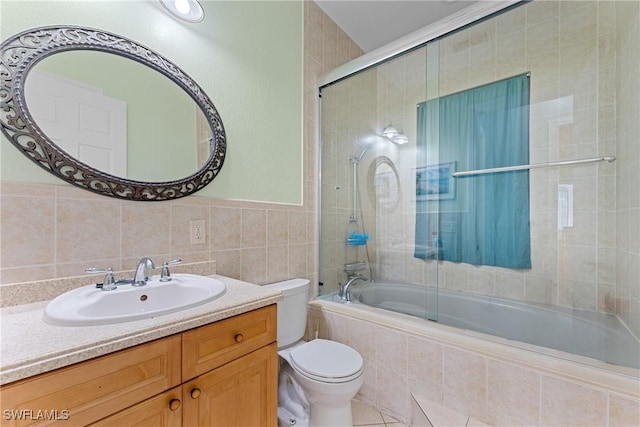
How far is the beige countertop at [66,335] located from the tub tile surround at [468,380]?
3.40ft

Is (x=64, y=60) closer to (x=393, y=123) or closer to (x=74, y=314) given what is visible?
(x=74, y=314)

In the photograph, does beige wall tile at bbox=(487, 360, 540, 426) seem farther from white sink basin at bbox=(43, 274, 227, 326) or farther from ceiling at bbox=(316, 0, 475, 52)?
ceiling at bbox=(316, 0, 475, 52)

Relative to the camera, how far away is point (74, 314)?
762 mm

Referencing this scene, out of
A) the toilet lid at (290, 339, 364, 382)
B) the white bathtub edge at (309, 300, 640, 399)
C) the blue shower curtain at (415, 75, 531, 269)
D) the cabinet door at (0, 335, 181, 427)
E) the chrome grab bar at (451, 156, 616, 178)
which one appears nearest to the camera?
the cabinet door at (0, 335, 181, 427)

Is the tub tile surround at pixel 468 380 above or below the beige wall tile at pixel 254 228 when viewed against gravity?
below

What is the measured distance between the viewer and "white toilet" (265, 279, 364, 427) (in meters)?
1.31

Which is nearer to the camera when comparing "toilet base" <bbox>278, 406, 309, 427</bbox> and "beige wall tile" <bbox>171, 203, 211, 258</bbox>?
"beige wall tile" <bbox>171, 203, 211, 258</bbox>

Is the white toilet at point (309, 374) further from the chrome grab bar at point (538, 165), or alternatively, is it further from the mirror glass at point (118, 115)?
the chrome grab bar at point (538, 165)

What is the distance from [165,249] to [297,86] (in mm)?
1451

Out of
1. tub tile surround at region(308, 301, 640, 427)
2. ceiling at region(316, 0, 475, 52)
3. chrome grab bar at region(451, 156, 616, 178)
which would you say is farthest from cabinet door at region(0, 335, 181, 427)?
ceiling at region(316, 0, 475, 52)

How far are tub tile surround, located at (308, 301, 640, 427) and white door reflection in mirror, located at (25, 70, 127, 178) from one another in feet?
4.97

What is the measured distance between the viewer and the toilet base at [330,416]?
1.39m

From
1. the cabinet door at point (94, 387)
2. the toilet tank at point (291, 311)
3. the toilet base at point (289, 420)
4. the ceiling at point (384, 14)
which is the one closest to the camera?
the cabinet door at point (94, 387)

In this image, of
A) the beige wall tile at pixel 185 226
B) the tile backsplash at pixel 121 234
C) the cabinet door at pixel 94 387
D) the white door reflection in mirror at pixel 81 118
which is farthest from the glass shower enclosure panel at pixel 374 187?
the cabinet door at pixel 94 387
